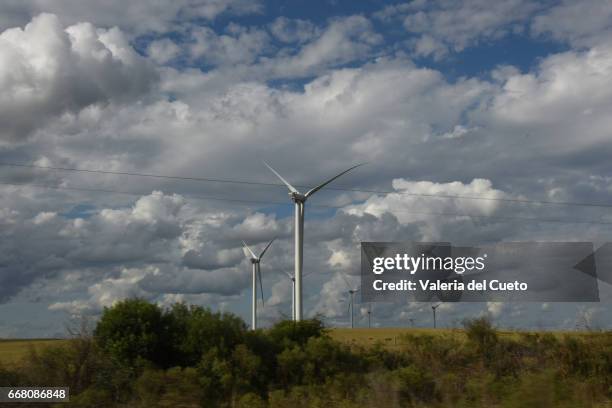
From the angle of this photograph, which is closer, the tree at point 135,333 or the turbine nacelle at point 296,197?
the tree at point 135,333

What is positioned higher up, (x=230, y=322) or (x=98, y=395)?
(x=230, y=322)

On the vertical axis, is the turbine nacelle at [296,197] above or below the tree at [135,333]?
above

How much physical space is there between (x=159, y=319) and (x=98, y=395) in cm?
1790

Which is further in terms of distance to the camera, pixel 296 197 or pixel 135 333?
pixel 296 197

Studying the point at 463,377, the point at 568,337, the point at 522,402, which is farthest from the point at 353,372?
the point at 522,402

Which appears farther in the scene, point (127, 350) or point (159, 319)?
point (159, 319)

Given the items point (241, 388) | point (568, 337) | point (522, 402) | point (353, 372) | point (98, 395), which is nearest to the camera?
point (522, 402)

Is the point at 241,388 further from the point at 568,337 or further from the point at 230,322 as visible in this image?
the point at 568,337

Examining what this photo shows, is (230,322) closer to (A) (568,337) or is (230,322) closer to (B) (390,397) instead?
(A) (568,337)

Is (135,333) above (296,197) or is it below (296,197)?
below

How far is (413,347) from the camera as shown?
4972 centimetres

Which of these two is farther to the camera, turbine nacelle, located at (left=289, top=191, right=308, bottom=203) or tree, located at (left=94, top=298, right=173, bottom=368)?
turbine nacelle, located at (left=289, top=191, right=308, bottom=203)

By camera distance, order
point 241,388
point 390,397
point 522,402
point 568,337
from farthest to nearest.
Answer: point 568,337 → point 241,388 → point 390,397 → point 522,402

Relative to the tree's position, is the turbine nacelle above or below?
above
